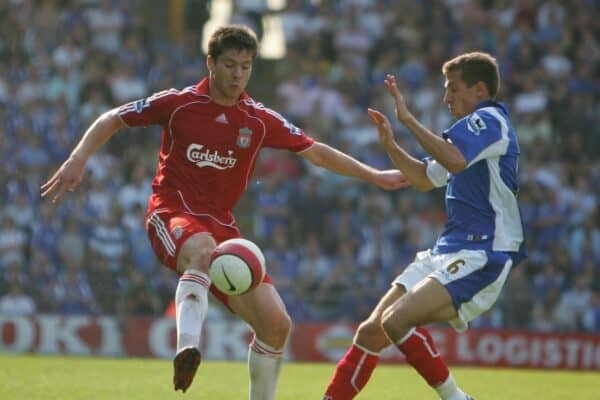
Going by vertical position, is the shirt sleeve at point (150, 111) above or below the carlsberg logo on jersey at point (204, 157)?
above

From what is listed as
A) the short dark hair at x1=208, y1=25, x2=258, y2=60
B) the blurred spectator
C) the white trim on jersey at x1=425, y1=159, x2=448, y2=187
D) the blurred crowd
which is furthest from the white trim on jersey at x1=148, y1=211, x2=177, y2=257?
the blurred spectator

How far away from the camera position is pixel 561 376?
1459cm

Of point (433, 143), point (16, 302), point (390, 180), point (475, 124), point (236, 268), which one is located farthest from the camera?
point (16, 302)

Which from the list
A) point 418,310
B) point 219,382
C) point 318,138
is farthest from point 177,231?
point 318,138

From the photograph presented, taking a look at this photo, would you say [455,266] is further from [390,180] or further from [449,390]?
[390,180]

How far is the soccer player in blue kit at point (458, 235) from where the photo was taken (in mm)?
7723

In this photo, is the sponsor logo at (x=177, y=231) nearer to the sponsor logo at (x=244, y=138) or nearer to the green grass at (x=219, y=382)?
the sponsor logo at (x=244, y=138)

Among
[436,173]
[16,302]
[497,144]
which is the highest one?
[497,144]

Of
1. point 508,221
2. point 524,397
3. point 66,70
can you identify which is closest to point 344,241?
point 66,70

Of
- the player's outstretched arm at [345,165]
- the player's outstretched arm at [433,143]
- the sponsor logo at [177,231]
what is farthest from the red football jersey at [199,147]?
the player's outstretched arm at [433,143]

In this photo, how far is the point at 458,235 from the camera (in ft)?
26.2

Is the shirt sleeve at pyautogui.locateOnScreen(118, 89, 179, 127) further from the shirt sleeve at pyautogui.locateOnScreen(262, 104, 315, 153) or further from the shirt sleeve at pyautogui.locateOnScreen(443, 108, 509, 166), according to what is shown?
the shirt sleeve at pyautogui.locateOnScreen(443, 108, 509, 166)

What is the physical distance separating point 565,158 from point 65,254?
8012 mm

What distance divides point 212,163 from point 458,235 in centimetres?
171
